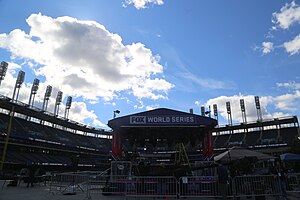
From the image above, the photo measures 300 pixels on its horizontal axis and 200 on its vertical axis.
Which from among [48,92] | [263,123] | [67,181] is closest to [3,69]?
[48,92]

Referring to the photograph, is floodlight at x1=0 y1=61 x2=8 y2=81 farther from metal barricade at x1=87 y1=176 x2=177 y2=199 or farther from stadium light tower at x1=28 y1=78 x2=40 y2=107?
metal barricade at x1=87 y1=176 x2=177 y2=199

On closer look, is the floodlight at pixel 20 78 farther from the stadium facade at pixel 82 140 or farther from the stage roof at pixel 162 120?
the stage roof at pixel 162 120

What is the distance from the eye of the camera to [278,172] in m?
10.7

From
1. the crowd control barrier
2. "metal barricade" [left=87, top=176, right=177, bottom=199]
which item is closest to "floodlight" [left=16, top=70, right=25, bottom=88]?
the crowd control barrier

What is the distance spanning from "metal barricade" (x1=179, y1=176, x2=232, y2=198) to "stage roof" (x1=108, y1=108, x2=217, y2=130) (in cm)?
506

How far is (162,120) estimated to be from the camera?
1616 cm

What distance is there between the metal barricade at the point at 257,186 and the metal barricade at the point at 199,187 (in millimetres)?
614

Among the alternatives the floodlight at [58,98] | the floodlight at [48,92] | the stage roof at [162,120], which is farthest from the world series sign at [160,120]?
the floodlight at [58,98]

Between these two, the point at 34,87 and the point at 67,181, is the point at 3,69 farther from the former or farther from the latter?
the point at 67,181

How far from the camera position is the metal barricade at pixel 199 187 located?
11.0 metres

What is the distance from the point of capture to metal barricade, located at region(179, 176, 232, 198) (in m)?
11.0

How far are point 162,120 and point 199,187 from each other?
5802 mm

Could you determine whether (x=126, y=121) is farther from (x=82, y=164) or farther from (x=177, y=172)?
(x=82, y=164)

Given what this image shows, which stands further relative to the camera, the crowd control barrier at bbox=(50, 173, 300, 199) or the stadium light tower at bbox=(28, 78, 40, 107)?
the stadium light tower at bbox=(28, 78, 40, 107)
